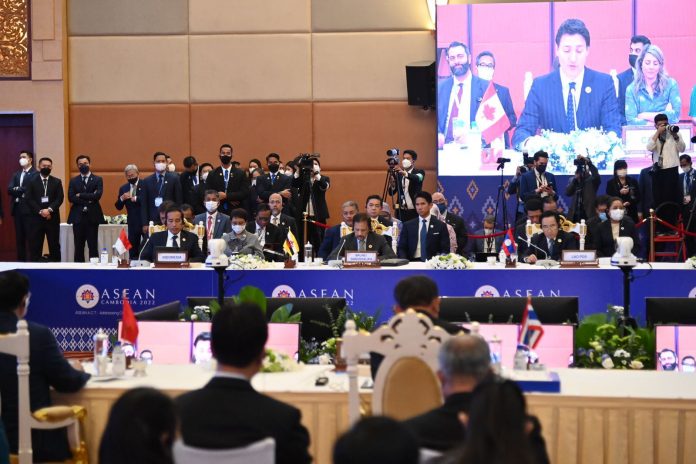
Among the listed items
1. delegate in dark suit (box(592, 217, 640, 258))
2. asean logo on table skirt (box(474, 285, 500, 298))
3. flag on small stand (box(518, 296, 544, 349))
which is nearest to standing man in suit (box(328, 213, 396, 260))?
asean logo on table skirt (box(474, 285, 500, 298))

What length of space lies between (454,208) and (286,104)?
2897mm

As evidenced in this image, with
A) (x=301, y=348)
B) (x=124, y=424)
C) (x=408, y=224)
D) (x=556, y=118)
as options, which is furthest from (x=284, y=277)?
(x=556, y=118)

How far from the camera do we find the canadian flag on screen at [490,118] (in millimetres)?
13969

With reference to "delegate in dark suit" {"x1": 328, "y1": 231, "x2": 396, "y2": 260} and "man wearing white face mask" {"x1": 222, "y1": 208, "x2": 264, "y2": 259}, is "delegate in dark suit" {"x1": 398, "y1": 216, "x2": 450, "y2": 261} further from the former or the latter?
"man wearing white face mask" {"x1": 222, "y1": 208, "x2": 264, "y2": 259}

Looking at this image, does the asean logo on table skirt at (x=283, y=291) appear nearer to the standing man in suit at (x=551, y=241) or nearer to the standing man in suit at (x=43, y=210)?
the standing man in suit at (x=551, y=241)

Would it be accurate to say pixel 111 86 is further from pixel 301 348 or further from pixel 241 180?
pixel 301 348

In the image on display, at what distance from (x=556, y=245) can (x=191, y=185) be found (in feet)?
18.2

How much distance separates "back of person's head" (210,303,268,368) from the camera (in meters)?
2.89

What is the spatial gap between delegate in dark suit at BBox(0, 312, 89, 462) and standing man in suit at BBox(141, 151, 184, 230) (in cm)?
856

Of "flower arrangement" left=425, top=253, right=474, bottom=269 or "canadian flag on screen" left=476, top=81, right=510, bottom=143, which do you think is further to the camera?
"canadian flag on screen" left=476, top=81, right=510, bottom=143

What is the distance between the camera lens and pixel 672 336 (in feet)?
17.2

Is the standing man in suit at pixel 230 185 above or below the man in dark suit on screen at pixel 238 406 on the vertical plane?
above

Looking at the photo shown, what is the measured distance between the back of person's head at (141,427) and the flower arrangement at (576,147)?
1207cm

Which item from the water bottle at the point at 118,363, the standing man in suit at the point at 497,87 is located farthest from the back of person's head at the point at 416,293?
the standing man in suit at the point at 497,87
